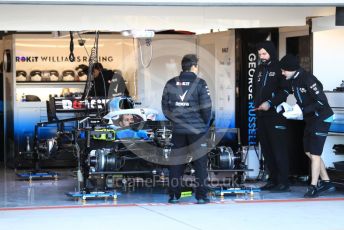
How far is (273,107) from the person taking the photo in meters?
12.4

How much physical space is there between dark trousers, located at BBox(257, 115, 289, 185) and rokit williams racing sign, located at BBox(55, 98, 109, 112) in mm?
2732

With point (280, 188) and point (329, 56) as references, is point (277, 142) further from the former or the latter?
point (329, 56)

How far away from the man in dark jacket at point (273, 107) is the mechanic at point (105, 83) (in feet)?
10.9

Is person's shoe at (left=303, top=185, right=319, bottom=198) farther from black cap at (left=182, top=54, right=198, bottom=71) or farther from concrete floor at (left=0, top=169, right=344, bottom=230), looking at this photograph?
black cap at (left=182, top=54, right=198, bottom=71)

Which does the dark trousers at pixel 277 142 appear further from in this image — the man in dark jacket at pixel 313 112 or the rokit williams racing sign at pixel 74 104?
the rokit williams racing sign at pixel 74 104

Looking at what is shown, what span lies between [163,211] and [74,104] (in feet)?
12.3

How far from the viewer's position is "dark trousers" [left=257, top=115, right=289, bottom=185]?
12.4 m

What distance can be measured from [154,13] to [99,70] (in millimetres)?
3916

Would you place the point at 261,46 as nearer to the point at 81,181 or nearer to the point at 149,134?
the point at 149,134

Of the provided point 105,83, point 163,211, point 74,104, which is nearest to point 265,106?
point 163,211

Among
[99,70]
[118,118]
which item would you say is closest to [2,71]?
[99,70]

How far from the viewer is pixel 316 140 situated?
11.8m

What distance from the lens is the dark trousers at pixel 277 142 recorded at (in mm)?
12445

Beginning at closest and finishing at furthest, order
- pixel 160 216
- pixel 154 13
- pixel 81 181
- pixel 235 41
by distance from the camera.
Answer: pixel 160 216 → pixel 154 13 → pixel 81 181 → pixel 235 41
